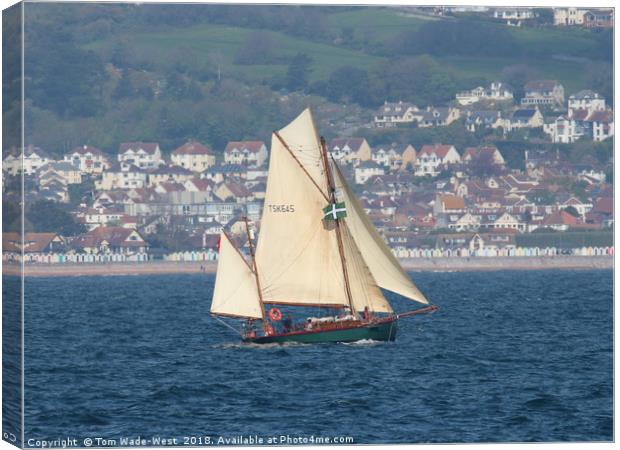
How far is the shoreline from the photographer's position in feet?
512

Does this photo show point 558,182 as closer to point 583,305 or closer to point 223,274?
point 583,305

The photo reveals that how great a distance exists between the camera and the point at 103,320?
280 ft

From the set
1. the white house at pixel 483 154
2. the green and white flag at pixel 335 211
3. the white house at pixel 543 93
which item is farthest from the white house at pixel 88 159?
the green and white flag at pixel 335 211

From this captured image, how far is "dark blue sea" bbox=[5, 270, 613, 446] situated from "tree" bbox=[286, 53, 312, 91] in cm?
5515

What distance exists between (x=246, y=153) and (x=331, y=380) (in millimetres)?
128293

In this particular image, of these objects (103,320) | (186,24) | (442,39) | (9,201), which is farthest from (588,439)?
(186,24)

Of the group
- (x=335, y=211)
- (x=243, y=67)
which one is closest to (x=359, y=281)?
(x=335, y=211)

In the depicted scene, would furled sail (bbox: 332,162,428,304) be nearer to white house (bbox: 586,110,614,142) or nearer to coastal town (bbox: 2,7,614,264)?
white house (bbox: 586,110,614,142)

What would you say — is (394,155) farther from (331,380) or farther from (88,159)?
(331,380)

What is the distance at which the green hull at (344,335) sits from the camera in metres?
63.0

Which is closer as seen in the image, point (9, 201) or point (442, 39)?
point (9, 201)

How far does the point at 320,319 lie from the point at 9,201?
82.8ft

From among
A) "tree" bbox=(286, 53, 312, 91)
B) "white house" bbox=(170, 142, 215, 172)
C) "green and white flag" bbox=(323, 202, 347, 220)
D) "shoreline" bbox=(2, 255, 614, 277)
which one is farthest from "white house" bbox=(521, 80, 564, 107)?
"green and white flag" bbox=(323, 202, 347, 220)

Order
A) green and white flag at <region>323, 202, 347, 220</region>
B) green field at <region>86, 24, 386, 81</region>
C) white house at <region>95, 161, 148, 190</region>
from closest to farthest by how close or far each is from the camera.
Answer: green and white flag at <region>323, 202, 347, 220</region>, green field at <region>86, 24, 386, 81</region>, white house at <region>95, 161, 148, 190</region>
